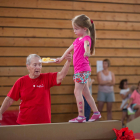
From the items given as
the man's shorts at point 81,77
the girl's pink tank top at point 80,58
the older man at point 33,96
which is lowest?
the older man at point 33,96

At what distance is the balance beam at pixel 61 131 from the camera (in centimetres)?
176

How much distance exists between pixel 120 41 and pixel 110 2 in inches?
41.2

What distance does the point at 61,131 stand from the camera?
185 centimetres

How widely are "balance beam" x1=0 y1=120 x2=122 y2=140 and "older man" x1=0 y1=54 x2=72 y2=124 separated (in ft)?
1.58

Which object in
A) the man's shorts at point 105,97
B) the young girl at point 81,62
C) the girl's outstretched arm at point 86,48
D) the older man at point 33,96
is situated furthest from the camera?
the man's shorts at point 105,97

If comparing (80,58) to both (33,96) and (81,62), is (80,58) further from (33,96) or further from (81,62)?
(33,96)

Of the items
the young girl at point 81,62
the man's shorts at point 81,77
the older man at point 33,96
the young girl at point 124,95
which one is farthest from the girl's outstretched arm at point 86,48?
the young girl at point 124,95

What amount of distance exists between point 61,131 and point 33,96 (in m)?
0.66

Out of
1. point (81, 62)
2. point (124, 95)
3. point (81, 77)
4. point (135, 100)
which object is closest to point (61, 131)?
point (81, 77)

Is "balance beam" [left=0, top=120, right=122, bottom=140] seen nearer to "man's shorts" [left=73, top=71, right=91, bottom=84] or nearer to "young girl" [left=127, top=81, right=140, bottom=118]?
"man's shorts" [left=73, top=71, right=91, bottom=84]

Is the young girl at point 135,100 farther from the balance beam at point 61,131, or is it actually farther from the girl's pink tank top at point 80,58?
the girl's pink tank top at point 80,58

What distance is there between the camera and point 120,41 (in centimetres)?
503

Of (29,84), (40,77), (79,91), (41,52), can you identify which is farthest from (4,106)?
(41,52)

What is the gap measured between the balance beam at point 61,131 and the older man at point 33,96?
1.58 feet
